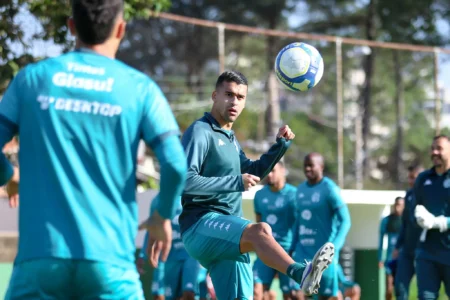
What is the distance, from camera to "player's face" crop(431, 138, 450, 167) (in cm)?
973

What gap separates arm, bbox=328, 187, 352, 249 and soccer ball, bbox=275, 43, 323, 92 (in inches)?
155

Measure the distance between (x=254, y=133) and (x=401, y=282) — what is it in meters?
26.1

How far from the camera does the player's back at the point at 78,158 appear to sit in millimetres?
3857

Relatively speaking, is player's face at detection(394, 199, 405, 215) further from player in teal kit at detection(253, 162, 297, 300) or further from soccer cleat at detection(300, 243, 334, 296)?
soccer cleat at detection(300, 243, 334, 296)

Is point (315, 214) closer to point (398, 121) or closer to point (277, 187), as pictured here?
point (277, 187)

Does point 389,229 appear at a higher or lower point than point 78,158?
lower

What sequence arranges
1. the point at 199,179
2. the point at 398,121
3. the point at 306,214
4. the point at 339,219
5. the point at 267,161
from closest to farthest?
the point at 199,179 < the point at 267,161 < the point at 339,219 < the point at 306,214 < the point at 398,121

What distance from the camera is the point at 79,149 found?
3889 mm

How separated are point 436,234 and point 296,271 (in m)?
4.24

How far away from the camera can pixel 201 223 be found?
22.6ft

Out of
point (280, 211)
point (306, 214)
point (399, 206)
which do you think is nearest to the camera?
point (306, 214)

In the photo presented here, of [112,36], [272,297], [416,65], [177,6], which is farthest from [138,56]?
[112,36]

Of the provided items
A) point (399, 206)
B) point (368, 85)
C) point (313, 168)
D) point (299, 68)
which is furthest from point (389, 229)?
point (368, 85)

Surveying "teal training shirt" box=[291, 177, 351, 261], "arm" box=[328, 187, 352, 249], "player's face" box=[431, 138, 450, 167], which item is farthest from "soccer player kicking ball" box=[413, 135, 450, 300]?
"teal training shirt" box=[291, 177, 351, 261]
